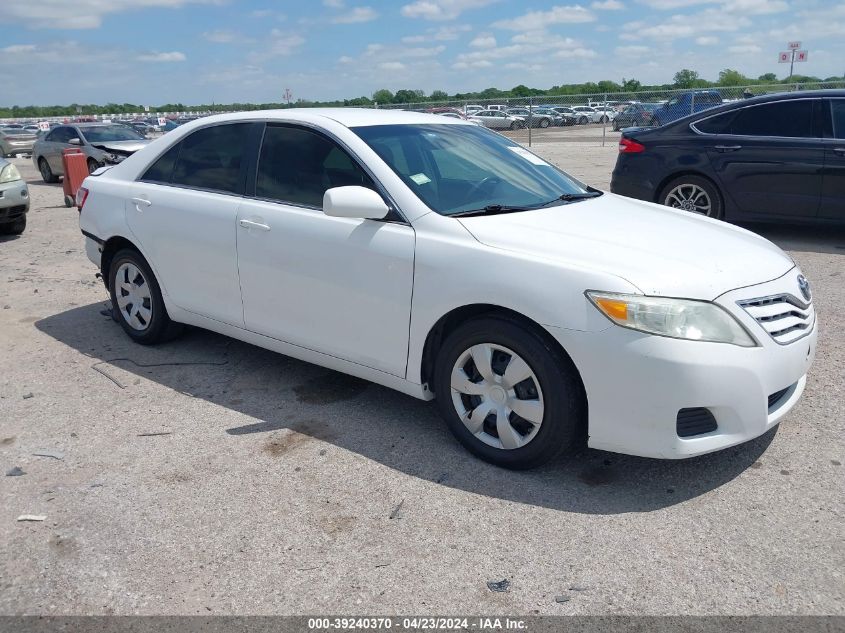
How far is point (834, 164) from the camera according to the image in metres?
7.52

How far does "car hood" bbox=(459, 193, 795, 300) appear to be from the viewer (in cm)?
319

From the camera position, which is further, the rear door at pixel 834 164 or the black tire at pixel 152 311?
the rear door at pixel 834 164

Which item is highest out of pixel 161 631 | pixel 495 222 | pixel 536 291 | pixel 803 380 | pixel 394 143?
pixel 394 143

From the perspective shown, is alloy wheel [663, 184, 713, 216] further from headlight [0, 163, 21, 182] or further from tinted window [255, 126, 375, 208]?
headlight [0, 163, 21, 182]

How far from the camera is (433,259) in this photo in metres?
3.55

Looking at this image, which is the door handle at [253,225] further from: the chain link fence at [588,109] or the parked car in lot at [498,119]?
the parked car in lot at [498,119]

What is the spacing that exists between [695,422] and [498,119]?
30.7m

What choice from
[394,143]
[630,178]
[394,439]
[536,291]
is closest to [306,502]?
[394,439]

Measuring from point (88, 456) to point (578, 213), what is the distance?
288cm

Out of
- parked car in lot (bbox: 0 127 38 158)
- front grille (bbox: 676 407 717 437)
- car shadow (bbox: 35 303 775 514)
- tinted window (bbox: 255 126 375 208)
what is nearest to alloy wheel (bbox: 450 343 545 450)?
car shadow (bbox: 35 303 775 514)

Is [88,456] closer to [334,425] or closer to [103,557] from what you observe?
A: [103,557]

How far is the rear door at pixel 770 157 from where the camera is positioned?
303 inches

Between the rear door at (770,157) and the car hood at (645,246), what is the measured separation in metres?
4.25

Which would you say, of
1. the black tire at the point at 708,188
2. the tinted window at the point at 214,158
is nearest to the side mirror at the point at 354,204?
the tinted window at the point at 214,158
